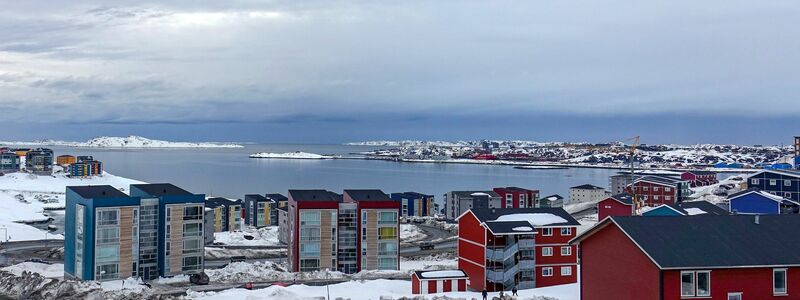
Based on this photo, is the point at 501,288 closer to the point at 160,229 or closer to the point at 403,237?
the point at 160,229

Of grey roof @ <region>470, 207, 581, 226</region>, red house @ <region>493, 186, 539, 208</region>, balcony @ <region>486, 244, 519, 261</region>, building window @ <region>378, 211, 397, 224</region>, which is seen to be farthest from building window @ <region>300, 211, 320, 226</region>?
red house @ <region>493, 186, 539, 208</region>

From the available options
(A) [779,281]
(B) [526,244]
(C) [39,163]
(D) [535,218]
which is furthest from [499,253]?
(C) [39,163]

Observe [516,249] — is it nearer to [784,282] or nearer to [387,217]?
[387,217]

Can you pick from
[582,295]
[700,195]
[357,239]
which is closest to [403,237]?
[357,239]

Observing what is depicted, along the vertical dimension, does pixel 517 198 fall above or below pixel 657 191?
below

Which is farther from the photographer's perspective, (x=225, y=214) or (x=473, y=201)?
(x=473, y=201)

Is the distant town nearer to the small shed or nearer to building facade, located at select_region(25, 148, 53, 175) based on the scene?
the small shed
